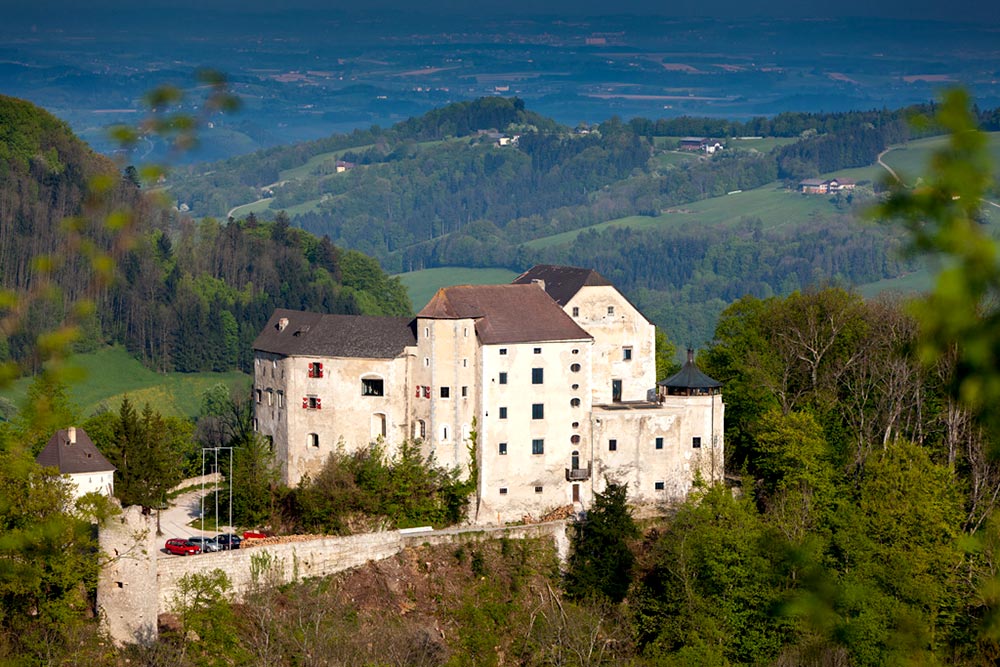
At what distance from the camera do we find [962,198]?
11.4 metres

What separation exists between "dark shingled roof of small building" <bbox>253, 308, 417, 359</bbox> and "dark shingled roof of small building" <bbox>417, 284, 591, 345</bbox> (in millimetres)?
1249

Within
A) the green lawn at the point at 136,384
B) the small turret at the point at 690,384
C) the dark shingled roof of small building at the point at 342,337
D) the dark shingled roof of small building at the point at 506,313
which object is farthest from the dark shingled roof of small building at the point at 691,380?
the green lawn at the point at 136,384

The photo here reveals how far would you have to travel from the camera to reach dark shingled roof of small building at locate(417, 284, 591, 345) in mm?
63594

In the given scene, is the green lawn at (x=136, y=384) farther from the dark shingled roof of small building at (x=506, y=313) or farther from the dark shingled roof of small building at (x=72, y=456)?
the dark shingled roof of small building at (x=72, y=456)

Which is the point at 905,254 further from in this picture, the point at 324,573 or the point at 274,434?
the point at 274,434

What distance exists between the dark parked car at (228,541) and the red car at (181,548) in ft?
2.69

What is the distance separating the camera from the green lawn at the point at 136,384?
123875 millimetres

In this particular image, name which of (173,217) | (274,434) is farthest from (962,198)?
(173,217)

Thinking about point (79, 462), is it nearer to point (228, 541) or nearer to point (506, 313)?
point (228, 541)

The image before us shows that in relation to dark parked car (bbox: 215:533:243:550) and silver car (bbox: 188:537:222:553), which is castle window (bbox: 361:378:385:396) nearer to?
dark parked car (bbox: 215:533:243:550)

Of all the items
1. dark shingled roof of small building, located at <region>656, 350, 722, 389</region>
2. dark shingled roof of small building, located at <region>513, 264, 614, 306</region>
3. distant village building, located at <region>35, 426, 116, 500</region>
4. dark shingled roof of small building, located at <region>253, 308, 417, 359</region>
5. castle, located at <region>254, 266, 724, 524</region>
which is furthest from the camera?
dark shingled roof of small building, located at <region>513, 264, 614, 306</region>

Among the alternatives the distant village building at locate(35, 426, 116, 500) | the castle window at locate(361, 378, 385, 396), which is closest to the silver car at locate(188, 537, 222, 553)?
the distant village building at locate(35, 426, 116, 500)

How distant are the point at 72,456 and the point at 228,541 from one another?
6.35 metres

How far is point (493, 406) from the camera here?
63.5 m
